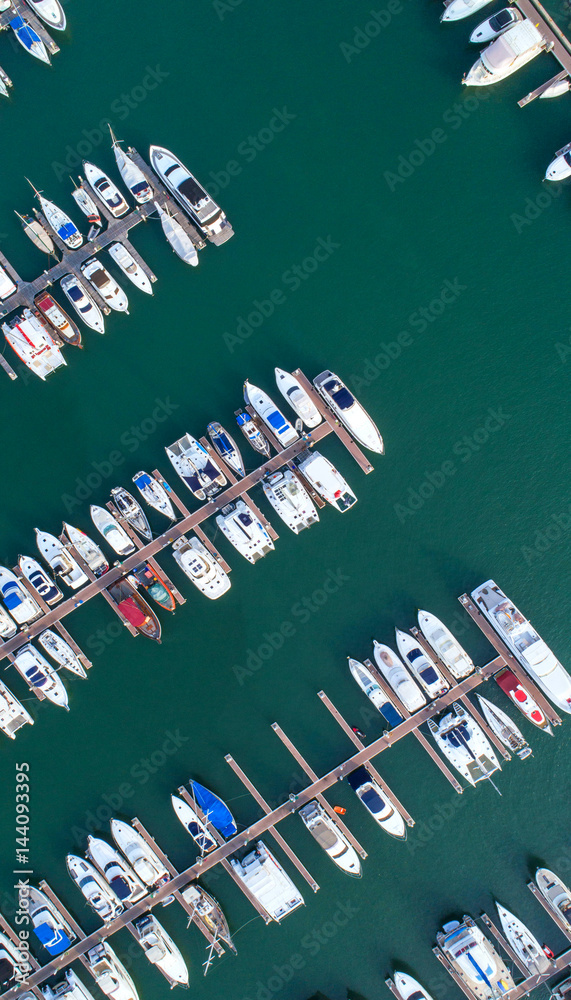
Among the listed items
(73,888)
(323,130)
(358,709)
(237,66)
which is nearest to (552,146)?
(323,130)

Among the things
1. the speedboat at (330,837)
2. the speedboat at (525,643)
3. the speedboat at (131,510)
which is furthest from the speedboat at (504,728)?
the speedboat at (131,510)

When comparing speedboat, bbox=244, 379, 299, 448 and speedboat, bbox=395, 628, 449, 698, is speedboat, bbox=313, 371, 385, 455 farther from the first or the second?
speedboat, bbox=395, 628, 449, 698

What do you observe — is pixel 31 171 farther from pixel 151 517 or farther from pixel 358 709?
pixel 358 709

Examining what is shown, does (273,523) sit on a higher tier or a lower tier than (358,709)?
higher

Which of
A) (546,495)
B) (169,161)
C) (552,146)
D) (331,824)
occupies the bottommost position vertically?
(331,824)

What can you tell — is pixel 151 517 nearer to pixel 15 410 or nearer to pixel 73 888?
pixel 15 410

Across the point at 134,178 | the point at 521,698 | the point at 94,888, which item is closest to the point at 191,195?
the point at 134,178

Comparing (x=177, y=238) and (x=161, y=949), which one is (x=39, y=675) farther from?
(x=177, y=238)
